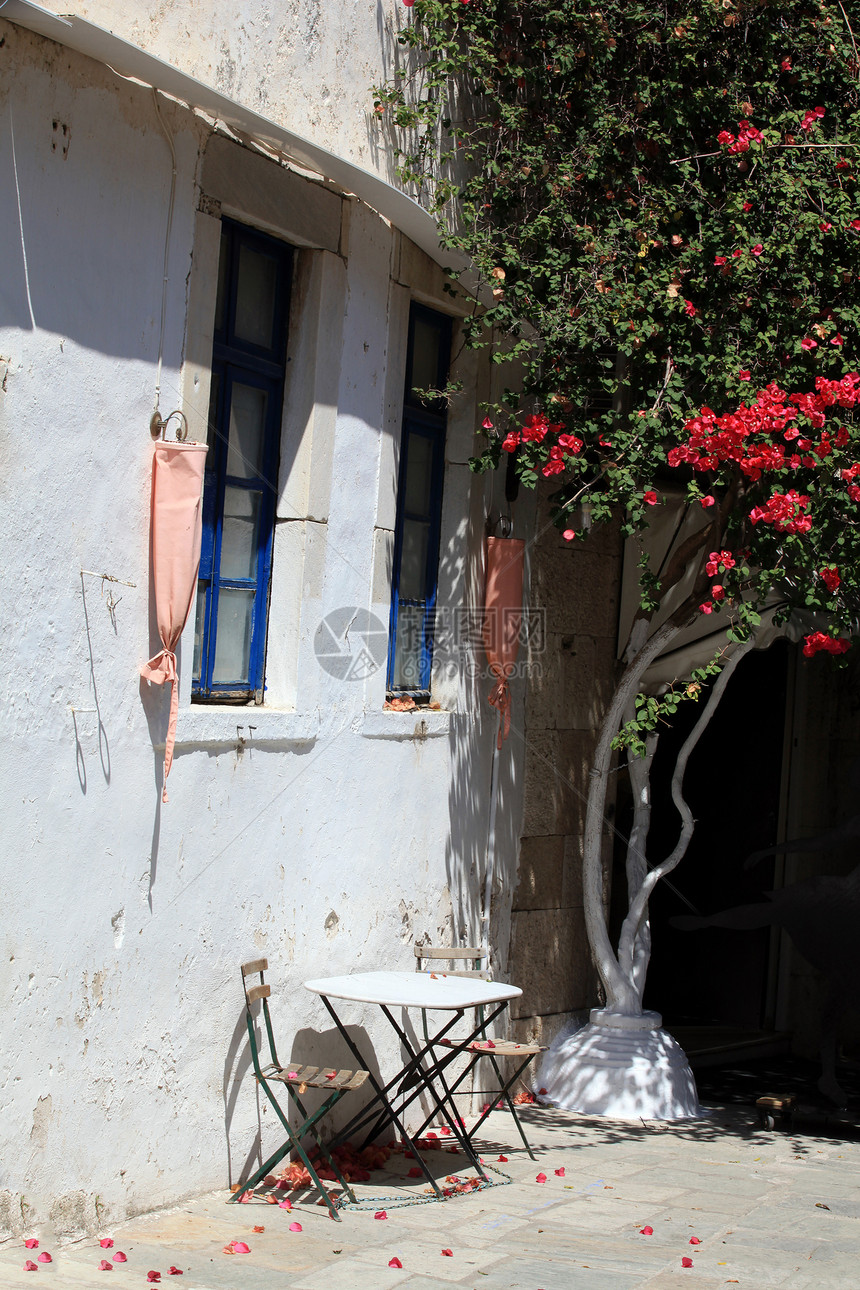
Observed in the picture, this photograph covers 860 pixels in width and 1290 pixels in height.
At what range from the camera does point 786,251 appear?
533cm

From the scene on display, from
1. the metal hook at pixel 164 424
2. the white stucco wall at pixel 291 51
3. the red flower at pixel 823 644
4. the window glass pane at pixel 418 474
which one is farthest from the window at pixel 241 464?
the red flower at pixel 823 644

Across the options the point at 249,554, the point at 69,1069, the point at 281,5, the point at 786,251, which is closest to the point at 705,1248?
the point at 69,1069

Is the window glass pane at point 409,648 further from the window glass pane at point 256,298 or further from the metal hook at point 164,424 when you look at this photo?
the metal hook at point 164,424

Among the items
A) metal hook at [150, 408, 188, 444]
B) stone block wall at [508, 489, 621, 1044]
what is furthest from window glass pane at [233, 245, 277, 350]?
stone block wall at [508, 489, 621, 1044]

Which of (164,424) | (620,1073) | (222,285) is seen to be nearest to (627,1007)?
(620,1073)

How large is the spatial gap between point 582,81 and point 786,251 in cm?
123

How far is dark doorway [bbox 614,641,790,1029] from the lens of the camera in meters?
8.70

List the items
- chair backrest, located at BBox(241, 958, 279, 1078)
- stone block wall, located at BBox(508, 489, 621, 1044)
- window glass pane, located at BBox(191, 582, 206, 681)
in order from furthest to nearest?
stone block wall, located at BBox(508, 489, 621, 1044) → window glass pane, located at BBox(191, 582, 206, 681) → chair backrest, located at BBox(241, 958, 279, 1078)

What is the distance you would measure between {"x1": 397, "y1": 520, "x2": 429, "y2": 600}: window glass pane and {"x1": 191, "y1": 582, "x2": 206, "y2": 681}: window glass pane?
1.29 meters

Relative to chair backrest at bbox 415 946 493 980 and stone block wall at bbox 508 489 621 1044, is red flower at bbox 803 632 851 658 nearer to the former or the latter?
stone block wall at bbox 508 489 621 1044

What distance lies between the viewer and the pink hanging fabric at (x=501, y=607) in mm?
6250

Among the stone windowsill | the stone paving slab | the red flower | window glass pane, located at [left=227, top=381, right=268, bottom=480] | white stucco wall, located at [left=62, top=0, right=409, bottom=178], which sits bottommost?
the stone paving slab

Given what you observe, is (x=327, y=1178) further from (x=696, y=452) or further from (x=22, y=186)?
(x=22, y=186)

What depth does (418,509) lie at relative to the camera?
19.9ft
